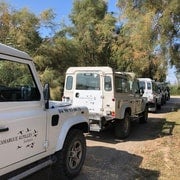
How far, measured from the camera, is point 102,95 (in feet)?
33.9

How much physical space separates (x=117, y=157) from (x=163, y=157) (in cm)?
112

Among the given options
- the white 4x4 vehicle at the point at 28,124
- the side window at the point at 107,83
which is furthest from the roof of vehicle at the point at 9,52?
the side window at the point at 107,83

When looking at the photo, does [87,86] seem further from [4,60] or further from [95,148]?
[4,60]

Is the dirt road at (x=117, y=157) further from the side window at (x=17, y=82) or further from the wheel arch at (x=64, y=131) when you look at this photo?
the side window at (x=17, y=82)

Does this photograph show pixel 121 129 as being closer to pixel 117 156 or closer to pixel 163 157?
pixel 117 156

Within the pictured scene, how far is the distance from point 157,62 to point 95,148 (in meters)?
11.6

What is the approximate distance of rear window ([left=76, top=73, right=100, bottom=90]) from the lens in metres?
10.6

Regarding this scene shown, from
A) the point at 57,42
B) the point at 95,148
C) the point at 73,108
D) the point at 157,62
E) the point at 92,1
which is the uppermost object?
the point at 92,1

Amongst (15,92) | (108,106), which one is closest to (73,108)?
(15,92)

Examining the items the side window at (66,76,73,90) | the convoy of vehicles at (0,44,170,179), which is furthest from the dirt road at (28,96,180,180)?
the side window at (66,76,73,90)

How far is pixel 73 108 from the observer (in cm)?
622

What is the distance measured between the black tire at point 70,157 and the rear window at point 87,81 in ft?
13.6

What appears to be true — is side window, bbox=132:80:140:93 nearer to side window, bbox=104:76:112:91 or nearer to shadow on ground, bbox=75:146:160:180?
side window, bbox=104:76:112:91

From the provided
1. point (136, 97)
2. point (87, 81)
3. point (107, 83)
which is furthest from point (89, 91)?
point (136, 97)
